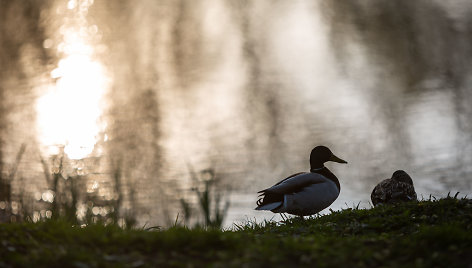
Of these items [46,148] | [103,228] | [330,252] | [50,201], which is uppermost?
[46,148]

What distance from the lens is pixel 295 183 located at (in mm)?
10203

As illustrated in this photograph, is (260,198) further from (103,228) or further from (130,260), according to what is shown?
(130,260)

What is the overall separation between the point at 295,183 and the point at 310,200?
0.43m

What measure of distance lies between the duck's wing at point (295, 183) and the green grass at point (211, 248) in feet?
8.57

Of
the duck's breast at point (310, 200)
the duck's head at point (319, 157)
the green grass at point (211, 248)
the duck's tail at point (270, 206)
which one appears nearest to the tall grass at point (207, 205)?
the green grass at point (211, 248)

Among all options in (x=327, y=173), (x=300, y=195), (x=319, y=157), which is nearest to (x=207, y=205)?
(x=300, y=195)

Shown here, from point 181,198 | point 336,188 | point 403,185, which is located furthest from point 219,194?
point 403,185

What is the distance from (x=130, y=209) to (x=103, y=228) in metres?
1.46

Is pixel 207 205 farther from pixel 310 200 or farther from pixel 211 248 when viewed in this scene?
pixel 310 200

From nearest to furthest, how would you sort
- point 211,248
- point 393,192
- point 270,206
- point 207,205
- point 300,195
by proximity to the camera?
1. point 211,248
2. point 207,205
3. point 270,206
4. point 300,195
5. point 393,192

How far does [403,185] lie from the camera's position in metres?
10.9

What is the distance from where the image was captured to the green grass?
6.04 metres

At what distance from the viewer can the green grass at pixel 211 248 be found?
6.04 metres

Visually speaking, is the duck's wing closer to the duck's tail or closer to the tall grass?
the duck's tail
